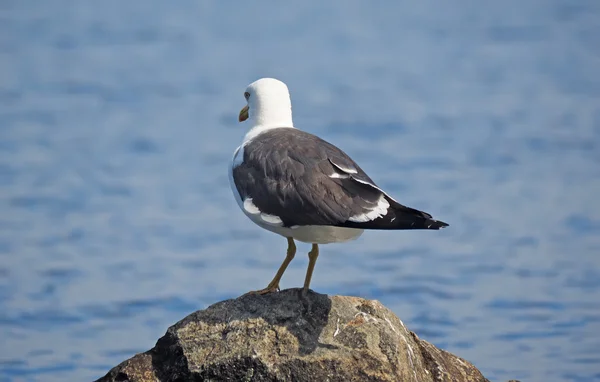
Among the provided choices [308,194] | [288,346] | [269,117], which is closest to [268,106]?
[269,117]

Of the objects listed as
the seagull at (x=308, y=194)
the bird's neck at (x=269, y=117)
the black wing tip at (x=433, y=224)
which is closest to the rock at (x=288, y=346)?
the seagull at (x=308, y=194)

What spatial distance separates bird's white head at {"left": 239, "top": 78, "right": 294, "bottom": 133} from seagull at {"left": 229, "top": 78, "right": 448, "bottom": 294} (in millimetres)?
412

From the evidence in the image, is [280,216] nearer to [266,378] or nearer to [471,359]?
[266,378]

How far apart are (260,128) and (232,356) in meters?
2.12

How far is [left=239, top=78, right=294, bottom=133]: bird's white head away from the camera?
Result: 26.1ft

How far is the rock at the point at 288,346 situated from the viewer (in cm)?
630

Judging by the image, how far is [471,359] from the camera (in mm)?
10523

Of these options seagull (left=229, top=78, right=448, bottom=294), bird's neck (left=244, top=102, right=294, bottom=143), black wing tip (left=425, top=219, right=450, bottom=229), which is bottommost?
black wing tip (left=425, top=219, right=450, bottom=229)

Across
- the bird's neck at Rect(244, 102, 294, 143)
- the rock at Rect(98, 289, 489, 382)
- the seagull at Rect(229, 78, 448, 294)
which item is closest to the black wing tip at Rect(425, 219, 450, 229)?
the seagull at Rect(229, 78, 448, 294)

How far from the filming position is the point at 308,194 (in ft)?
21.7

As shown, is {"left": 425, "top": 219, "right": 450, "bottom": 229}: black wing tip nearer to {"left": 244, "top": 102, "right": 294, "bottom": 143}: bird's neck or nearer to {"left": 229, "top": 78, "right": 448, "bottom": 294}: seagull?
{"left": 229, "top": 78, "right": 448, "bottom": 294}: seagull

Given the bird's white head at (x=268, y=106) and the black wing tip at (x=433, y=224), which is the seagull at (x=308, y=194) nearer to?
the black wing tip at (x=433, y=224)

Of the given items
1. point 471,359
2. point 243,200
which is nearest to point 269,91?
point 243,200

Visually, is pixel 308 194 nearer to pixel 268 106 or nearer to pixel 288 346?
pixel 288 346
